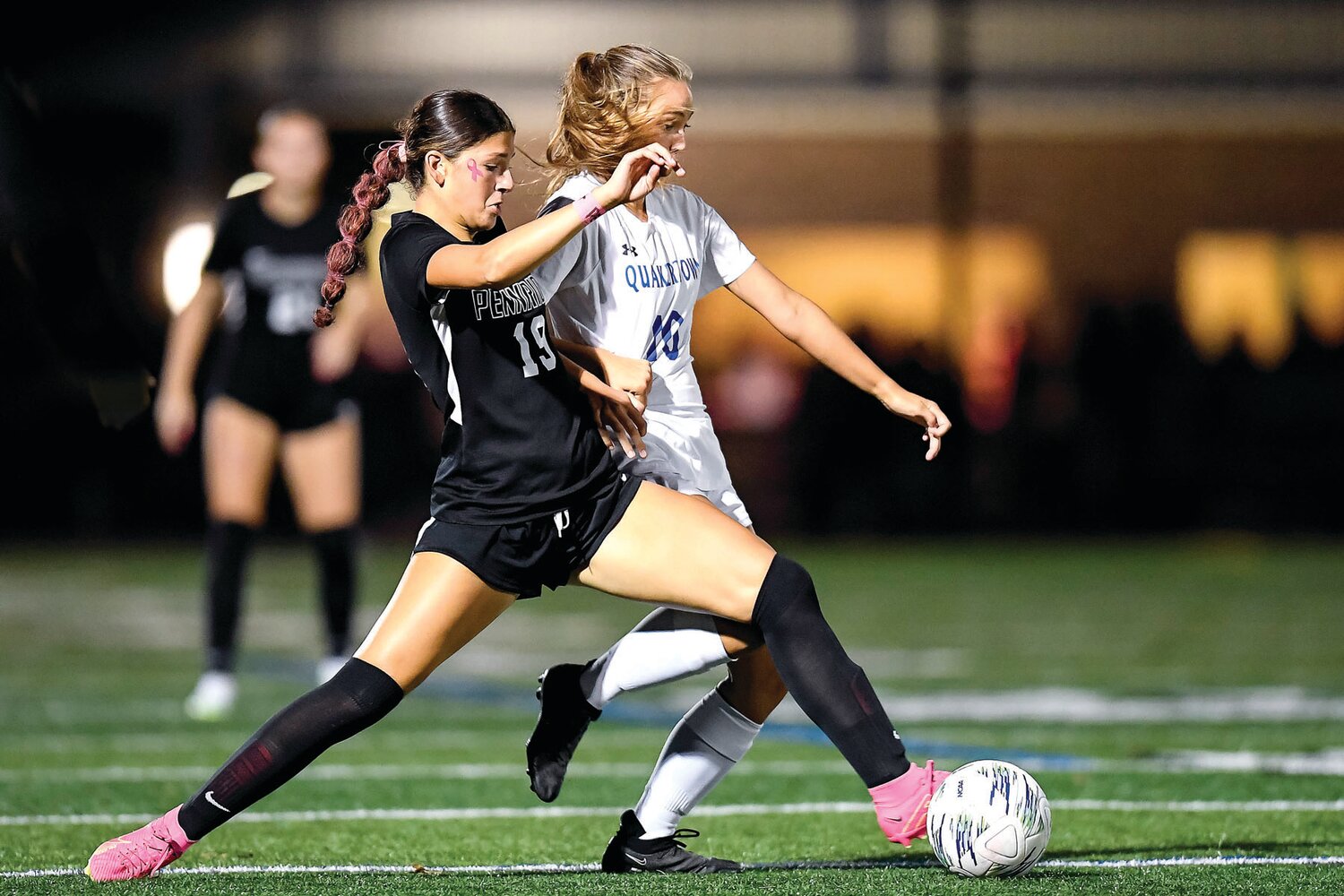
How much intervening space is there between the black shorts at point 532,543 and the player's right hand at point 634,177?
0.72m

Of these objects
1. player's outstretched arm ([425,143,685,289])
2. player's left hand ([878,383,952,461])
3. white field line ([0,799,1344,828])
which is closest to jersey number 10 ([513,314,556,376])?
player's outstretched arm ([425,143,685,289])

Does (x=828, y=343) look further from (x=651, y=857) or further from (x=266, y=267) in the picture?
(x=266, y=267)

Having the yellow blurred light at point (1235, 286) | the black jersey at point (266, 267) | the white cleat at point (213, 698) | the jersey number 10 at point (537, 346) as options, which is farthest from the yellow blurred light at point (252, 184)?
the yellow blurred light at point (1235, 286)

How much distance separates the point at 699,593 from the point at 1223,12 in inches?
811

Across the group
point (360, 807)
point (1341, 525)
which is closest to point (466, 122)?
point (360, 807)

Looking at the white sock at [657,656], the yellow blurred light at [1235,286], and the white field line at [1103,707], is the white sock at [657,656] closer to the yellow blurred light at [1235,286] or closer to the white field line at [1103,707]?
the white field line at [1103,707]

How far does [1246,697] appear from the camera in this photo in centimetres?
884

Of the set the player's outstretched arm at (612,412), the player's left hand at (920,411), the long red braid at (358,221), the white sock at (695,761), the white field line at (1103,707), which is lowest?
the white field line at (1103,707)

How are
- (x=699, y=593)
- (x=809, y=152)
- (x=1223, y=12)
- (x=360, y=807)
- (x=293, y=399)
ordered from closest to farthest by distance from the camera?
(x=699, y=593) → (x=360, y=807) → (x=293, y=399) → (x=1223, y=12) → (x=809, y=152)

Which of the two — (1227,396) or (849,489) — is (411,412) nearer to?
(849,489)

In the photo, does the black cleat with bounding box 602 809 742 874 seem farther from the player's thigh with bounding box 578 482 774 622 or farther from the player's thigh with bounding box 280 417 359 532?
the player's thigh with bounding box 280 417 359 532

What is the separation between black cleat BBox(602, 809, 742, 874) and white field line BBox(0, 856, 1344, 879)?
68 millimetres

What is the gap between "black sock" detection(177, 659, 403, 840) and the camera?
447 centimetres

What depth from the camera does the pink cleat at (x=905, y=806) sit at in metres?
4.35
